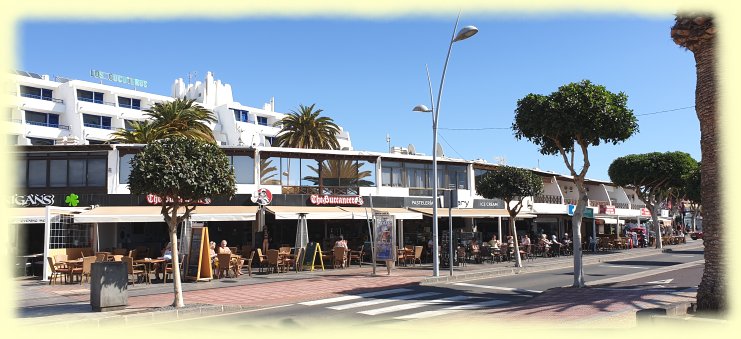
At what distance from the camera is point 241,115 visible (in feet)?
242

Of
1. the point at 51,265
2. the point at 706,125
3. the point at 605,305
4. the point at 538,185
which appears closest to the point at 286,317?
the point at 605,305

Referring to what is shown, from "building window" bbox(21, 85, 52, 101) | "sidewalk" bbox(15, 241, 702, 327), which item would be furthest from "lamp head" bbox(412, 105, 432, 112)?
"building window" bbox(21, 85, 52, 101)

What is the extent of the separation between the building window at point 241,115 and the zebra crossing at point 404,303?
59715mm

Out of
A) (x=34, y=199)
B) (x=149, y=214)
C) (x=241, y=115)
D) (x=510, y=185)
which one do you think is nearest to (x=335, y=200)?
(x=510, y=185)

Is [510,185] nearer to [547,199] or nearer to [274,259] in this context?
[274,259]

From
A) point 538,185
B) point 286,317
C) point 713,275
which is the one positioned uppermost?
point 538,185

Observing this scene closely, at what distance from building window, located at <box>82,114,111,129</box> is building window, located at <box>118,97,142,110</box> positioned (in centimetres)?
313

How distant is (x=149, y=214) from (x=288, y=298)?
10.4 m

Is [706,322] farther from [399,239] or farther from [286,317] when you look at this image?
[399,239]

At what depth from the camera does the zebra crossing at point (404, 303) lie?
1246 centimetres

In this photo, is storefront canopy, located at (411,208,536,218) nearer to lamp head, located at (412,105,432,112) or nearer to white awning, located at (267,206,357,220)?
white awning, located at (267,206,357,220)

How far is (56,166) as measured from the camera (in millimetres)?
25172

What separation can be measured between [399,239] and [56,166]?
1542 cm

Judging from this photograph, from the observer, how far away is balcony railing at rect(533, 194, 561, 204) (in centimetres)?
3892
